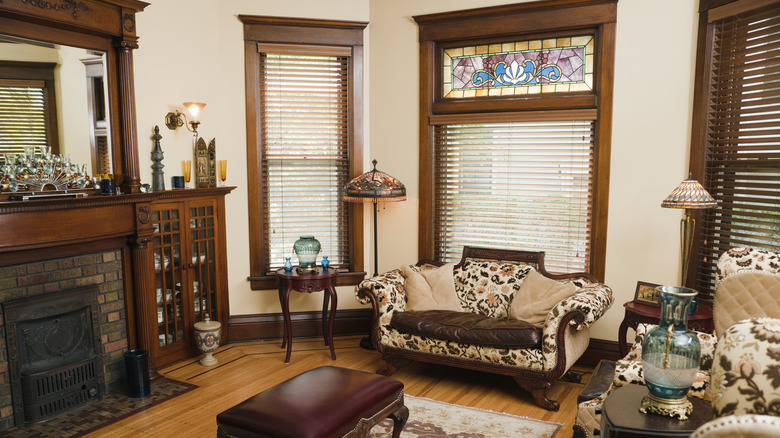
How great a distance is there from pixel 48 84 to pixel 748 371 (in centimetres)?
402

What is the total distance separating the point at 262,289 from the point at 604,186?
10.2 feet

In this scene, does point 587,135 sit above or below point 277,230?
above

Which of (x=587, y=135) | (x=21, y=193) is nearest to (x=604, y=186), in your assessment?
(x=587, y=135)

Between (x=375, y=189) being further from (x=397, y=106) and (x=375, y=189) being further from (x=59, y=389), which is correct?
(x=59, y=389)

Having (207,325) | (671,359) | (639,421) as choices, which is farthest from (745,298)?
(207,325)

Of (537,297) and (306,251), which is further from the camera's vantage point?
(306,251)

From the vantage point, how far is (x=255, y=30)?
483 centimetres

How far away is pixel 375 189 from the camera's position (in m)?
4.54

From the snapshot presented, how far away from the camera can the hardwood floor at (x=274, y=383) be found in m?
3.44

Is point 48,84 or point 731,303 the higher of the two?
point 48,84

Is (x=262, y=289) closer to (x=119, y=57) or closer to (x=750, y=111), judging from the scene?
(x=119, y=57)

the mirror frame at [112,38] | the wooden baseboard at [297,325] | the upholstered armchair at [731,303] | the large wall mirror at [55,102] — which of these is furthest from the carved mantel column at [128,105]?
the upholstered armchair at [731,303]

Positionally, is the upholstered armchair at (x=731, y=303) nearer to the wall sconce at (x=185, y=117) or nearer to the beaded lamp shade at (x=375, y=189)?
the beaded lamp shade at (x=375, y=189)

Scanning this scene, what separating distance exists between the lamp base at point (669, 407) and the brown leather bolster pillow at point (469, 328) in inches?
65.5
